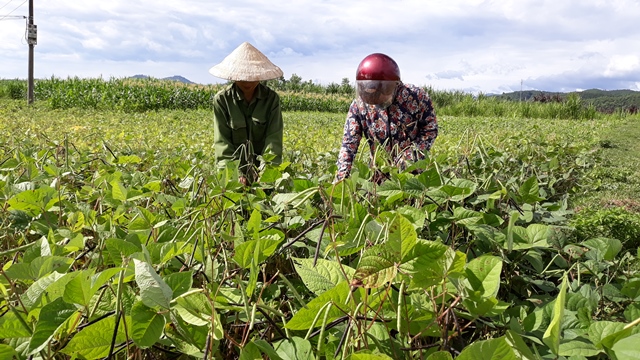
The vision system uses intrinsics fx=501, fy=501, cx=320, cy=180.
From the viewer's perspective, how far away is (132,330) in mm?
651

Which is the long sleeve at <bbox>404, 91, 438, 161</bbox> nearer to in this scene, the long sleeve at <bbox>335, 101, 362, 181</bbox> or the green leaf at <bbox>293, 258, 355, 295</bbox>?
the long sleeve at <bbox>335, 101, 362, 181</bbox>

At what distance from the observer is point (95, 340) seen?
2.23 feet

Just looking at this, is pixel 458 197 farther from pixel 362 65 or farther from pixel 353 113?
pixel 353 113

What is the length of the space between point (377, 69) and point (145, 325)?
8.35 ft

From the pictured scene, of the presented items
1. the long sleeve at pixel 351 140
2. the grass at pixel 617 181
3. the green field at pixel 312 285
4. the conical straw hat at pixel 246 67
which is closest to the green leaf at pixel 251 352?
the green field at pixel 312 285

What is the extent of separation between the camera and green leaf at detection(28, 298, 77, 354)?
2.14 feet

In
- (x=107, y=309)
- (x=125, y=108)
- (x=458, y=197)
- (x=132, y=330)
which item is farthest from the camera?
(x=125, y=108)

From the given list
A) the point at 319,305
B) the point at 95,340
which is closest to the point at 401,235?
the point at 319,305

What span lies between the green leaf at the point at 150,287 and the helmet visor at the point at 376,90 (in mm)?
2522

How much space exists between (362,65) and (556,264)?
2.08 m

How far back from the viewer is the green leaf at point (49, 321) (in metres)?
0.65

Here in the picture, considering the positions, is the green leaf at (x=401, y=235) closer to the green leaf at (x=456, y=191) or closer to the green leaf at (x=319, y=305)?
the green leaf at (x=319, y=305)

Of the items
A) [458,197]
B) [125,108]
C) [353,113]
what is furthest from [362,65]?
[125,108]

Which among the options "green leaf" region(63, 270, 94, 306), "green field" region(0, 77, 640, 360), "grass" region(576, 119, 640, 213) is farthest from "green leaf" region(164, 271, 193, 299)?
"grass" region(576, 119, 640, 213)
